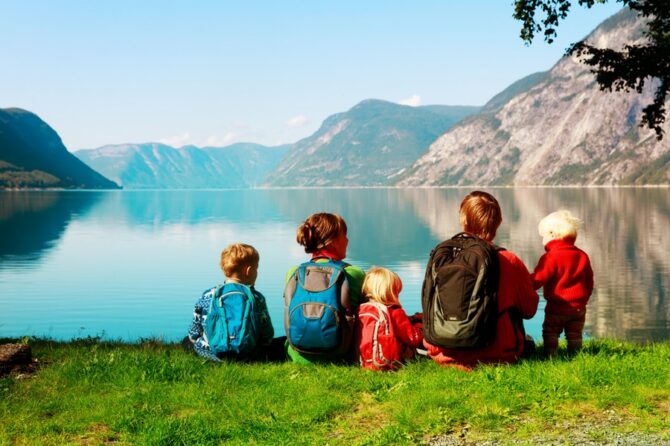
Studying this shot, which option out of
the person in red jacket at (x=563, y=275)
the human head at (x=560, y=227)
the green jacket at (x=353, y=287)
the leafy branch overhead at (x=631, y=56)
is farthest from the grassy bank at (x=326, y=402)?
the leafy branch overhead at (x=631, y=56)

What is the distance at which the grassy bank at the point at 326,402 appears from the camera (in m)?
7.64

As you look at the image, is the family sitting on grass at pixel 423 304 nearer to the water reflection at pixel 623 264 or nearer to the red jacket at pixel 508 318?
the red jacket at pixel 508 318

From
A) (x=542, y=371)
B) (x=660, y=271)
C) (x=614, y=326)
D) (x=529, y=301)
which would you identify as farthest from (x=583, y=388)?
(x=660, y=271)

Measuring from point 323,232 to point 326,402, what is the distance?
2.94 meters

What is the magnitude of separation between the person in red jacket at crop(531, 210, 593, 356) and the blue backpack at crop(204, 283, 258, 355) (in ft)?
14.6

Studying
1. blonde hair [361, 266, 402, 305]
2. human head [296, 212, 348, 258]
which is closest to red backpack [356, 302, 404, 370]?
blonde hair [361, 266, 402, 305]

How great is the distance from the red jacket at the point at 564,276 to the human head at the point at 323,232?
120 inches

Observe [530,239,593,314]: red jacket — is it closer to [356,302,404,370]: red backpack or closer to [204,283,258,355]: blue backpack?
[356,302,404,370]: red backpack

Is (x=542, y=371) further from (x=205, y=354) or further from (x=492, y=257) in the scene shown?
(x=205, y=354)

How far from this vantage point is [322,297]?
10.2 metres

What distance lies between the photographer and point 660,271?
4372 cm

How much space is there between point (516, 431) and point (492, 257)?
8.41 ft

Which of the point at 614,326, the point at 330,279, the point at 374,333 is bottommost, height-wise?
the point at 614,326

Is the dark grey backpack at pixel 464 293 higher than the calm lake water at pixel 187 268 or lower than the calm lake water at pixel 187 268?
higher
